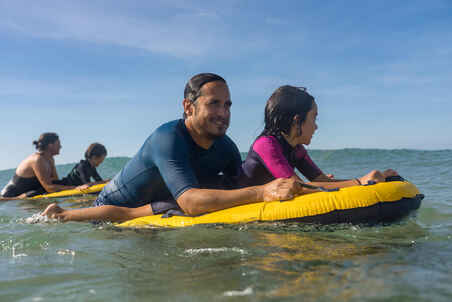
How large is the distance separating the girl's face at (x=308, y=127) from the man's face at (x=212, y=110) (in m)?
0.81

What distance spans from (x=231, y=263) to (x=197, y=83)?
1.92 metres

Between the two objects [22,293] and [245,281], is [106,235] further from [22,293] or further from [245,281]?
[245,281]

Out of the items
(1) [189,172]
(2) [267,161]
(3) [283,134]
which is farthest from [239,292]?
(3) [283,134]

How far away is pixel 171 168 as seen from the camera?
140 inches

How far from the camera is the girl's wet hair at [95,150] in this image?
9492mm

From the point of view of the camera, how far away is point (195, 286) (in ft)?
6.69

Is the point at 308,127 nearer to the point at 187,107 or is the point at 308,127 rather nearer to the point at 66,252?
the point at 187,107

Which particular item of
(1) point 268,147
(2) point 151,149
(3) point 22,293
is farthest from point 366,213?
(3) point 22,293

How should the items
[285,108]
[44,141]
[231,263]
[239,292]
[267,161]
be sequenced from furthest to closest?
[44,141] < [285,108] < [267,161] < [231,263] < [239,292]

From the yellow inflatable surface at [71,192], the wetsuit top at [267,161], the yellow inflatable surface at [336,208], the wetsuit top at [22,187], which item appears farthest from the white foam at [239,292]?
the wetsuit top at [22,187]

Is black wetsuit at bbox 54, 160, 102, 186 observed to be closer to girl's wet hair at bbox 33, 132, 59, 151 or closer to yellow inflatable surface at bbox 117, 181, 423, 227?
girl's wet hair at bbox 33, 132, 59, 151

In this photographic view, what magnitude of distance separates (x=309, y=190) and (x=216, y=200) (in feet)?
2.88

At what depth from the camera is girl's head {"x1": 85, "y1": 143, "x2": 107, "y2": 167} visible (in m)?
9.50

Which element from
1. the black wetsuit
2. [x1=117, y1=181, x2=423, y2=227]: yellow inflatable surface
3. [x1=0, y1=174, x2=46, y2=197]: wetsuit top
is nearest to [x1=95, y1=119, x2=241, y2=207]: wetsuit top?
[x1=117, y1=181, x2=423, y2=227]: yellow inflatable surface
